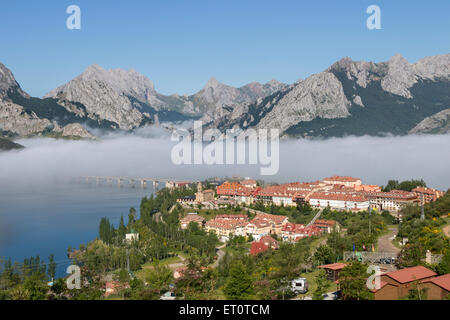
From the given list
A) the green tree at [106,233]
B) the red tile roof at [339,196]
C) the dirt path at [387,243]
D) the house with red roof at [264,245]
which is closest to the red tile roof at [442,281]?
the dirt path at [387,243]

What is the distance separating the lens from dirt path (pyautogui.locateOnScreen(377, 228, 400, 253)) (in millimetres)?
34272

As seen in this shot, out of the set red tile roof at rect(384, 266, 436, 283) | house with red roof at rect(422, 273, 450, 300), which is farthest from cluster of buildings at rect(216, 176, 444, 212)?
house with red roof at rect(422, 273, 450, 300)

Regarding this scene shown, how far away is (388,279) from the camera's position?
2191 centimetres

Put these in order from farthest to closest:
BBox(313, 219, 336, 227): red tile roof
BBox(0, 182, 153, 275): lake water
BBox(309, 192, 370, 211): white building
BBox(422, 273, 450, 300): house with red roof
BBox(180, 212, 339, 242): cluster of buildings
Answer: BBox(309, 192, 370, 211): white building
BBox(0, 182, 153, 275): lake water
BBox(313, 219, 336, 227): red tile roof
BBox(180, 212, 339, 242): cluster of buildings
BBox(422, 273, 450, 300): house with red roof

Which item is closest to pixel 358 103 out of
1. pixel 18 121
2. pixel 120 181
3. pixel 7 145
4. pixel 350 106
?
pixel 350 106

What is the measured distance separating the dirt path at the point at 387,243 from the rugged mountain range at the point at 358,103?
384ft

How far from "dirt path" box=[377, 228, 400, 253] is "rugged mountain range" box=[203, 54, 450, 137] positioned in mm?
117122

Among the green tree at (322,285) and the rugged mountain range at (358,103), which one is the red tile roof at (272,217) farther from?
the rugged mountain range at (358,103)

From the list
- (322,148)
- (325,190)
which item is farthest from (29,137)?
(325,190)

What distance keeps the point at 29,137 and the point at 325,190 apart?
155506 mm

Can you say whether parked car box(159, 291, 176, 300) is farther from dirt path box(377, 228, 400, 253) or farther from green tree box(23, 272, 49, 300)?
dirt path box(377, 228, 400, 253)

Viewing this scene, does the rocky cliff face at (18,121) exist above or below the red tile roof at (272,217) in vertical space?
above

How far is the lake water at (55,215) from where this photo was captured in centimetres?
5778

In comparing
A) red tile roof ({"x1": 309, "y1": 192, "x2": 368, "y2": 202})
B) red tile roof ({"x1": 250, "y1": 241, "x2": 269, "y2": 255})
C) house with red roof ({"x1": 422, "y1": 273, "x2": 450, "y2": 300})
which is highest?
red tile roof ({"x1": 309, "y1": 192, "x2": 368, "y2": 202})
